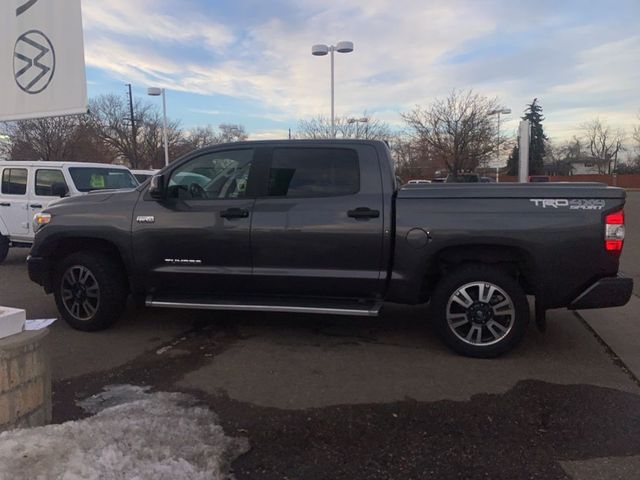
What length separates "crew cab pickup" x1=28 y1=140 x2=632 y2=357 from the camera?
4.55 meters

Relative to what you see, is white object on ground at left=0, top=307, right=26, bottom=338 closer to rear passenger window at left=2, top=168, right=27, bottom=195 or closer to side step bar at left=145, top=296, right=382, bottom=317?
side step bar at left=145, top=296, right=382, bottom=317

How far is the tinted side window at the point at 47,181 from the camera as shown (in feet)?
31.8

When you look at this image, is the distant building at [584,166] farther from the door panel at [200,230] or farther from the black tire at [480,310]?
the door panel at [200,230]

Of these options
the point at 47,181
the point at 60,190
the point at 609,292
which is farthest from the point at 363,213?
the point at 47,181

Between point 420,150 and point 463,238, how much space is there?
32.1 meters

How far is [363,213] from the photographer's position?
4.85m

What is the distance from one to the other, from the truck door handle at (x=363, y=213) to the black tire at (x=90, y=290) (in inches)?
98.3

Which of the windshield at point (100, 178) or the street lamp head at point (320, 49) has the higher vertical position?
the street lamp head at point (320, 49)

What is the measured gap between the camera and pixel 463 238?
15.2 feet

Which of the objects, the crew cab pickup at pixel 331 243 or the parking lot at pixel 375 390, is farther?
the crew cab pickup at pixel 331 243

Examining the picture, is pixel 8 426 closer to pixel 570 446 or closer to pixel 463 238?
pixel 570 446

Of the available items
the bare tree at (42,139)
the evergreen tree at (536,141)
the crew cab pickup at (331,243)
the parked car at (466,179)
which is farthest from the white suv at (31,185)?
the evergreen tree at (536,141)

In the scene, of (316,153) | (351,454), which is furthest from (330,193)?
(351,454)

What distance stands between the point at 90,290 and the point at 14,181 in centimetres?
597
